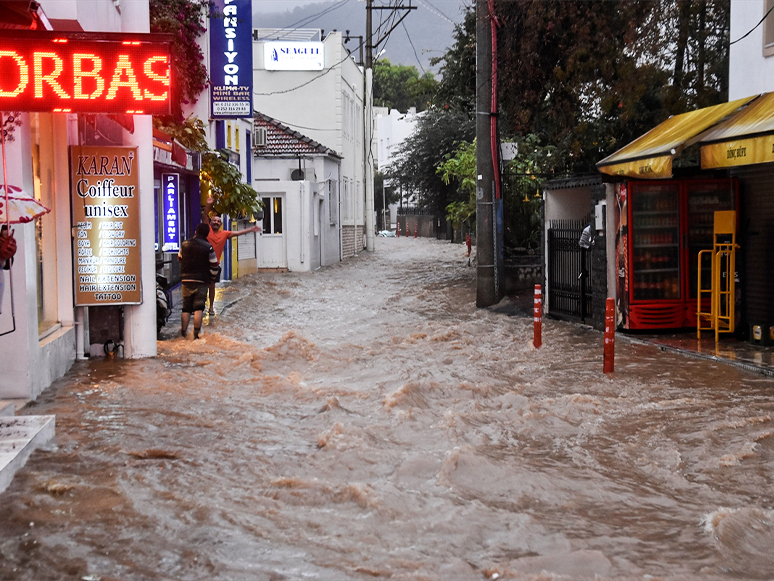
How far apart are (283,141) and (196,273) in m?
21.1

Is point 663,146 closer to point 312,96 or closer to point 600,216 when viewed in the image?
point 600,216

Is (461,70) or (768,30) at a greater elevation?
(461,70)

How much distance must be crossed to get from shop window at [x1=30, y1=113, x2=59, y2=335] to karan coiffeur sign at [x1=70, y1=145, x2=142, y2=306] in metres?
0.29

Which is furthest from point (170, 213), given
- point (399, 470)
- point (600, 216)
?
point (399, 470)

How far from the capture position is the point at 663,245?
13.9 meters

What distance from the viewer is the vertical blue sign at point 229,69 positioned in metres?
22.5

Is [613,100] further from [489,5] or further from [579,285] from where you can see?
[579,285]

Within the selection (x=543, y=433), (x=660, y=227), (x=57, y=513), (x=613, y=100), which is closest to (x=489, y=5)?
(x=613, y=100)

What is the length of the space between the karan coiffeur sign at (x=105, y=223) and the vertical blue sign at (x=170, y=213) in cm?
610

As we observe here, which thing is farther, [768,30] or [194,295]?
[194,295]

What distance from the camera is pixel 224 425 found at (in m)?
8.65

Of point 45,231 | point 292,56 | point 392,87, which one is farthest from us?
point 392,87

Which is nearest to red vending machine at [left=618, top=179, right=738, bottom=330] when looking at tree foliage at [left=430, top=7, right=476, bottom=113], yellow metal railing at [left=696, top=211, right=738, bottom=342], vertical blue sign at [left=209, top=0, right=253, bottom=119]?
yellow metal railing at [left=696, top=211, right=738, bottom=342]

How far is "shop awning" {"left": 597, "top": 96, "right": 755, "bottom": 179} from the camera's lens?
12320 mm
